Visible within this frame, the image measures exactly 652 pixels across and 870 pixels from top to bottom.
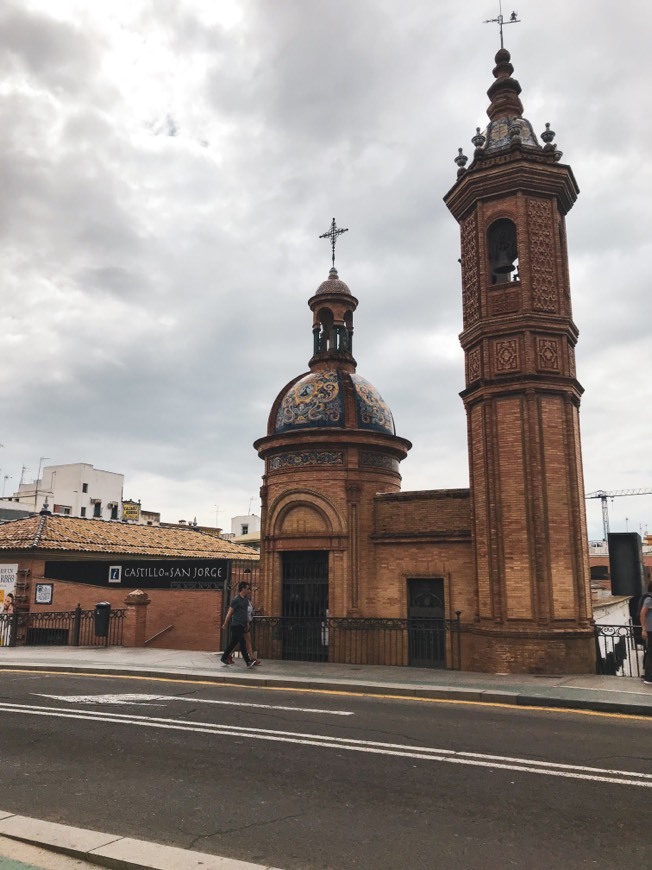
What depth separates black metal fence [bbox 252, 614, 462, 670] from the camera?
15602 millimetres

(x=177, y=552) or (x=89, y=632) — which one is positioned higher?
(x=177, y=552)

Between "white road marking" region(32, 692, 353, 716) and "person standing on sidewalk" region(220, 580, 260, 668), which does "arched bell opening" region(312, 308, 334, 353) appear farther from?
"white road marking" region(32, 692, 353, 716)

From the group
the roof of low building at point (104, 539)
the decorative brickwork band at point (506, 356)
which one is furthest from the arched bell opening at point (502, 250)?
the roof of low building at point (104, 539)

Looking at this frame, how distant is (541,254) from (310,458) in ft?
24.7

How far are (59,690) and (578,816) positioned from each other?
32.0 ft

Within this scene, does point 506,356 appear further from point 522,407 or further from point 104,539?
point 104,539

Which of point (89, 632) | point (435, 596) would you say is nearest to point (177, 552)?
point (89, 632)

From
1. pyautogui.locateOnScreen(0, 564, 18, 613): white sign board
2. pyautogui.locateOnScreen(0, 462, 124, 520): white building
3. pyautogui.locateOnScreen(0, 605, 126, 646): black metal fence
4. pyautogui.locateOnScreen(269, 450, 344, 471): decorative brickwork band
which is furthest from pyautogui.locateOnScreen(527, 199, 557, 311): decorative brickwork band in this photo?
pyautogui.locateOnScreen(0, 462, 124, 520): white building

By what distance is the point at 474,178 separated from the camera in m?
16.2

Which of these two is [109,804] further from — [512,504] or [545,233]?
[545,233]

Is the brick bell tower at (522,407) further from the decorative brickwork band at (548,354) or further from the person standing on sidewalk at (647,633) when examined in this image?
the person standing on sidewalk at (647,633)

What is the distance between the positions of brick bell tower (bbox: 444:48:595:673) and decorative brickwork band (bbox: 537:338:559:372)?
0.08 feet

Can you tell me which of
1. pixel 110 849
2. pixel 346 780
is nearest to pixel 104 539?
pixel 346 780

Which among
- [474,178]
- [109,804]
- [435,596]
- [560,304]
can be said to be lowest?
[109,804]
